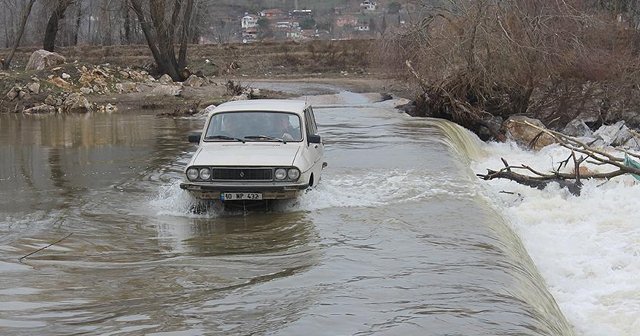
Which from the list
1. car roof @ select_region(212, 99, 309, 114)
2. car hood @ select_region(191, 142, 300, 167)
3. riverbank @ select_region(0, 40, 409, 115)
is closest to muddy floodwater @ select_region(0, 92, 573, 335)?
car hood @ select_region(191, 142, 300, 167)

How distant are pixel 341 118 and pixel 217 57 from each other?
3624 cm

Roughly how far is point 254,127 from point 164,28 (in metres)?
32.5

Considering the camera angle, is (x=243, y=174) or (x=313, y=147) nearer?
(x=243, y=174)

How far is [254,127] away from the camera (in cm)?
1317

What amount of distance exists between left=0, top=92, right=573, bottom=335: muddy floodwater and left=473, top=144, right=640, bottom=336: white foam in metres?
0.71

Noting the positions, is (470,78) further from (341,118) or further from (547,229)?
(547,229)

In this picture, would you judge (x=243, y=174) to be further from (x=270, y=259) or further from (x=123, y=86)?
(x=123, y=86)

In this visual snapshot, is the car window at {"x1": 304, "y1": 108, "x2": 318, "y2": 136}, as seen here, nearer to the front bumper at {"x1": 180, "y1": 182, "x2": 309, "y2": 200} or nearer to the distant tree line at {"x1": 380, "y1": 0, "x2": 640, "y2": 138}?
the front bumper at {"x1": 180, "y1": 182, "x2": 309, "y2": 200}

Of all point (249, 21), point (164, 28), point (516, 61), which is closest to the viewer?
point (516, 61)

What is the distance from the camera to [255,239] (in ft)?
35.7

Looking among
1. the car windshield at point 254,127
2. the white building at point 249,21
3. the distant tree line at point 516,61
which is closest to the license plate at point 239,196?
the car windshield at point 254,127

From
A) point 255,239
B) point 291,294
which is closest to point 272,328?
point 291,294

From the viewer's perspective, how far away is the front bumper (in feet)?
39.1

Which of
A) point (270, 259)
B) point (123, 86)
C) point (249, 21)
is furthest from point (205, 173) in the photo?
point (249, 21)
